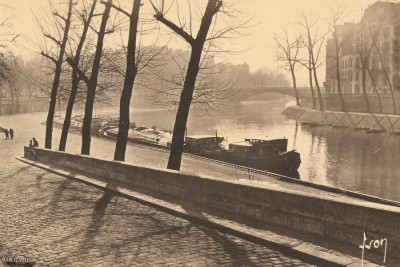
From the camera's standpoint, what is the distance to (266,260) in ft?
23.5

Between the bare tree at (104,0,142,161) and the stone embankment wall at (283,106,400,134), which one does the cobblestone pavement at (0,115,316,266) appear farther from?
the stone embankment wall at (283,106,400,134)

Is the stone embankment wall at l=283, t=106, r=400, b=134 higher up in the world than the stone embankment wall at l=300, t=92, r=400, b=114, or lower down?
lower down

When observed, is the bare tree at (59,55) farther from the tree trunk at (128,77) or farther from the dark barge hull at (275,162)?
the dark barge hull at (275,162)

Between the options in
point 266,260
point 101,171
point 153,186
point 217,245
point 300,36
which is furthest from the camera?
point 300,36

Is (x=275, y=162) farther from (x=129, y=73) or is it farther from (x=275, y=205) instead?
(x=275, y=205)

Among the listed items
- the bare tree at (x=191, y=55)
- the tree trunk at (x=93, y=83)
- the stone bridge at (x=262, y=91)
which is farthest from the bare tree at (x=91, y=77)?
the stone bridge at (x=262, y=91)

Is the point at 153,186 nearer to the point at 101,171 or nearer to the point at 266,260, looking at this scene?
the point at 101,171

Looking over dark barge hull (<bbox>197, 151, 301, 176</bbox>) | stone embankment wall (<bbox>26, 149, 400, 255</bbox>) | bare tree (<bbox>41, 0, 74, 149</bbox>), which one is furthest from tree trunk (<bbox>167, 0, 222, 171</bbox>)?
dark barge hull (<bbox>197, 151, 301, 176</bbox>)

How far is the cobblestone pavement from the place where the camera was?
730 cm

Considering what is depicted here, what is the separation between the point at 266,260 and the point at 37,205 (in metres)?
6.53

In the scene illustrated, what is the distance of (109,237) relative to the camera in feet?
28.2

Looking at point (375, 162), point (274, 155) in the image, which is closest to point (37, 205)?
point (274, 155)

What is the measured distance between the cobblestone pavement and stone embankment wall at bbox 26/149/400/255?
2.90ft

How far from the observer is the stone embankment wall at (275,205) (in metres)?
7.14
